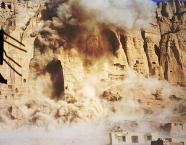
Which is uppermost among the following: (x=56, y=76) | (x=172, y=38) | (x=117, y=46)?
(x=172, y=38)

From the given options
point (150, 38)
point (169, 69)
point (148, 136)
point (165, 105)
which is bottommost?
point (148, 136)

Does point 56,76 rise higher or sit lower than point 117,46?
lower

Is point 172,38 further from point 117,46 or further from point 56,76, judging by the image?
point 56,76

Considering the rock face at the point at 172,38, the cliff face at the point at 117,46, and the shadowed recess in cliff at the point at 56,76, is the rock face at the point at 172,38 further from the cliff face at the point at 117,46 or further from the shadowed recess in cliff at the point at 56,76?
the shadowed recess in cliff at the point at 56,76

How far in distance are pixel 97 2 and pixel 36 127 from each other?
14.4ft

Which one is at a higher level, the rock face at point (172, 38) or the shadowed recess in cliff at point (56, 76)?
the rock face at point (172, 38)

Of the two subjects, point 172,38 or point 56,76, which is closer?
point 56,76

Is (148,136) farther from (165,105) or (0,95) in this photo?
(0,95)

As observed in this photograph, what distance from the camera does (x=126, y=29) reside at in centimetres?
1566

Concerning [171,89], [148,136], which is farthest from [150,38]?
[148,136]

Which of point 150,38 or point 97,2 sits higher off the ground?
point 97,2

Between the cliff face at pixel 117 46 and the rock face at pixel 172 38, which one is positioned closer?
the cliff face at pixel 117 46

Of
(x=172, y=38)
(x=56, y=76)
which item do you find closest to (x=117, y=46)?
(x=172, y=38)

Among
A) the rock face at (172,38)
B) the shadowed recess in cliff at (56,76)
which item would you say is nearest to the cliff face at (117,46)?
the rock face at (172,38)
